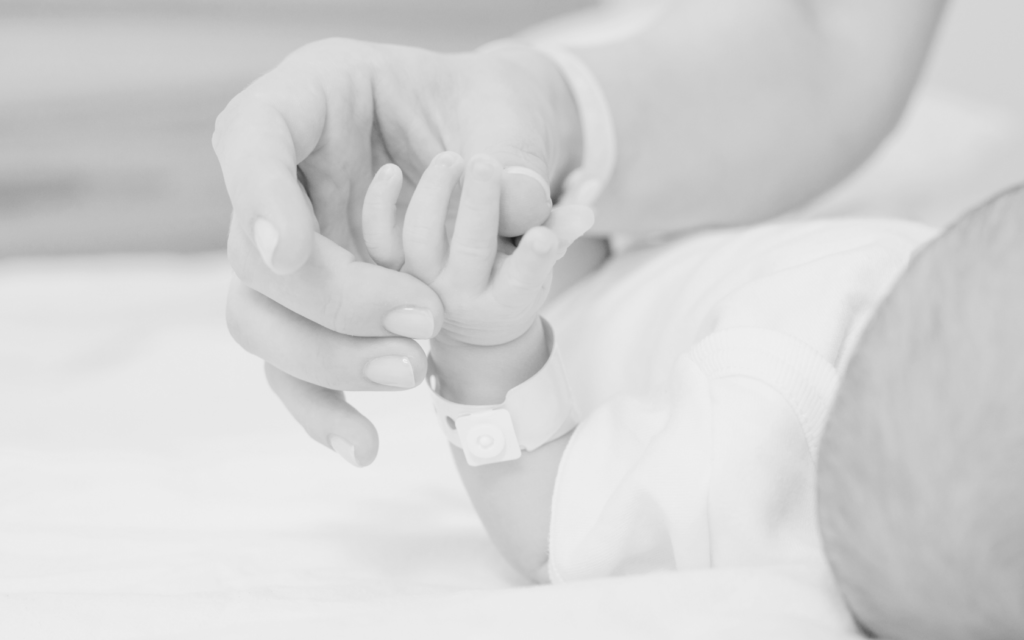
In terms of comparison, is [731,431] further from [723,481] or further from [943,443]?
[943,443]

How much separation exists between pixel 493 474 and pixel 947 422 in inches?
11.1

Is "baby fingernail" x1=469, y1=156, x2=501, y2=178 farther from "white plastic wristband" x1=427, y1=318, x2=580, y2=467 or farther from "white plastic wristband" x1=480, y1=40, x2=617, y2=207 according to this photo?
"white plastic wristband" x1=480, y1=40, x2=617, y2=207

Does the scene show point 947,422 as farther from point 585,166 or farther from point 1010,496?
point 585,166

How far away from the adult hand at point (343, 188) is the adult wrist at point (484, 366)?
57 millimetres

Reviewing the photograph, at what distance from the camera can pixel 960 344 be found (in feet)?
1.28

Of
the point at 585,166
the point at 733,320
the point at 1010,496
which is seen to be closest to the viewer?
the point at 1010,496

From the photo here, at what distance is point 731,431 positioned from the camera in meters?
0.53

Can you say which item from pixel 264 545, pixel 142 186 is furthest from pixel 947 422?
pixel 142 186

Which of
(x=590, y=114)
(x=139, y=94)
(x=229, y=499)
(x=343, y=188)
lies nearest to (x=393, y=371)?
(x=343, y=188)

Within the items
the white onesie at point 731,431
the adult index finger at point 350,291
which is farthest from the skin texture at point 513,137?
the white onesie at point 731,431

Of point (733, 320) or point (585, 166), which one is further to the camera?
point (585, 166)

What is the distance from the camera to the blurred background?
1533mm

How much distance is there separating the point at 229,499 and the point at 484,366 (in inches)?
9.4

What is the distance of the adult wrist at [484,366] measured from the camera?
57 cm
